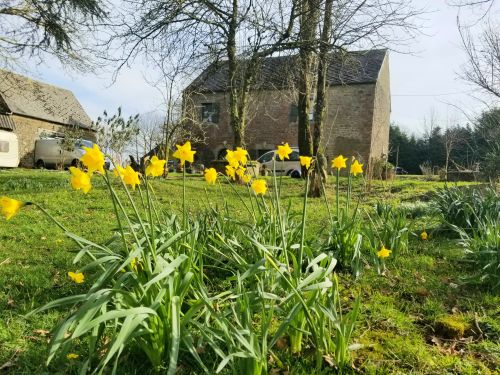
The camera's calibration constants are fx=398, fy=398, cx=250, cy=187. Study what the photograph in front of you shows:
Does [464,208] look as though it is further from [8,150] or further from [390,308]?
[8,150]

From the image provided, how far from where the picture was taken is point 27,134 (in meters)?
25.2

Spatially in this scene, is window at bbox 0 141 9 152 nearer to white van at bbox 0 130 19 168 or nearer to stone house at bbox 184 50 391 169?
white van at bbox 0 130 19 168

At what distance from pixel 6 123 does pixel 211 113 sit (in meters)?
12.2

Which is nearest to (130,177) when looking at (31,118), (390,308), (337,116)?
(390,308)

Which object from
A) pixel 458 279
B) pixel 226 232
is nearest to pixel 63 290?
pixel 226 232

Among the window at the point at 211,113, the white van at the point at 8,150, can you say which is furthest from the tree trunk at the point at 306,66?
the white van at the point at 8,150

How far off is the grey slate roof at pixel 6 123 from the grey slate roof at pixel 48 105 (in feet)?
1.41

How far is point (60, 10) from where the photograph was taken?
1122 cm

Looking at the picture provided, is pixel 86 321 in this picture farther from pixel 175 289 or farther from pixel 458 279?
pixel 458 279

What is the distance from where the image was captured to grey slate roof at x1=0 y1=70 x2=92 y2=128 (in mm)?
24141

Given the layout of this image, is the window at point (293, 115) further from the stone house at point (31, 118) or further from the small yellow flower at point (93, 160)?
the small yellow flower at point (93, 160)

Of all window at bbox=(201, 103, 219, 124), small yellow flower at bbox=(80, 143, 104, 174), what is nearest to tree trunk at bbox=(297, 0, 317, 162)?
small yellow flower at bbox=(80, 143, 104, 174)

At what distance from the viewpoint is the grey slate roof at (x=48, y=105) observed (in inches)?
950

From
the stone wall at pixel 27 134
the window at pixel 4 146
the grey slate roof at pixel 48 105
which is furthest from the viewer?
the stone wall at pixel 27 134
